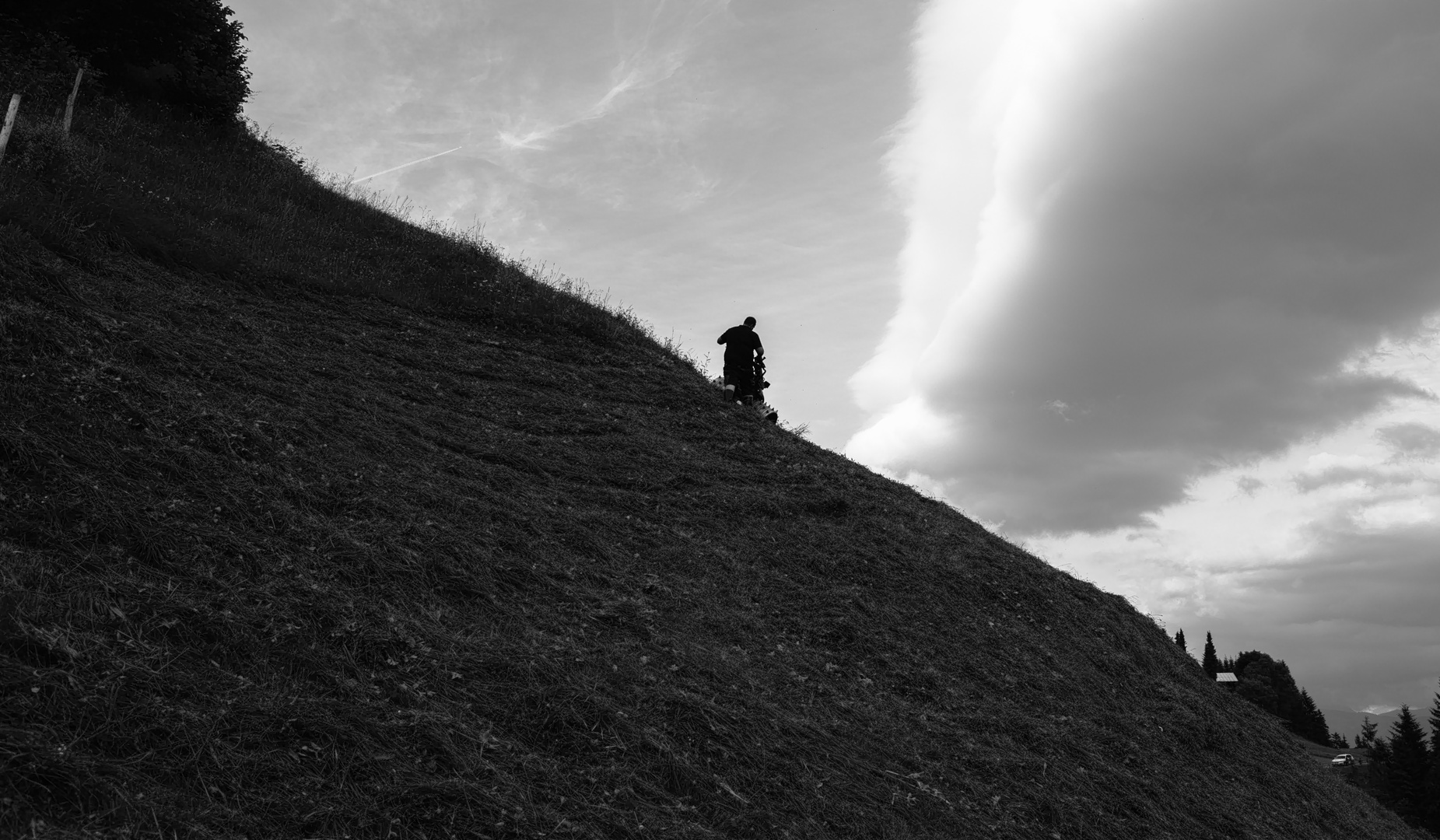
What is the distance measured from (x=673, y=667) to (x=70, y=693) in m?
3.52

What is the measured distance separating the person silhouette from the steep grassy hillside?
1.72m

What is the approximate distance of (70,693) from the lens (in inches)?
159

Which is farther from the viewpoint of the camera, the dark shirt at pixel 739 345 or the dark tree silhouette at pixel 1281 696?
the dark tree silhouette at pixel 1281 696

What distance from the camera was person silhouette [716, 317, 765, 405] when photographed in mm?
16250

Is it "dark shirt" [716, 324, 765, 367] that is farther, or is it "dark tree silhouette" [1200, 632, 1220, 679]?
"dark tree silhouette" [1200, 632, 1220, 679]

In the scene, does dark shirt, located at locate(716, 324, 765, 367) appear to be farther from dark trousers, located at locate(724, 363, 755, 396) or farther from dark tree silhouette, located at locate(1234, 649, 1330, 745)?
dark tree silhouette, located at locate(1234, 649, 1330, 745)

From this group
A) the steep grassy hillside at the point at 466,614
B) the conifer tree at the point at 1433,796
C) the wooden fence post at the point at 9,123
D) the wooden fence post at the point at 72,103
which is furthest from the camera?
the conifer tree at the point at 1433,796

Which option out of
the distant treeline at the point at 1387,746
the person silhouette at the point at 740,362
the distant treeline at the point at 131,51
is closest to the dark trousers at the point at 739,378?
the person silhouette at the point at 740,362

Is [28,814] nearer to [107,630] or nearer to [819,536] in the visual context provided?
[107,630]

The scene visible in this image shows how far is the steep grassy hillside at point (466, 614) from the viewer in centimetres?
429

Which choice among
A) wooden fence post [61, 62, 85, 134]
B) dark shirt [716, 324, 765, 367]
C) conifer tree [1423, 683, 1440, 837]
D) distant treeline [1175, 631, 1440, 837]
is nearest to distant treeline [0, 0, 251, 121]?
wooden fence post [61, 62, 85, 134]

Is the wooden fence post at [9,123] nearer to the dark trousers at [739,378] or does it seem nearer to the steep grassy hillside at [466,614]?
the steep grassy hillside at [466,614]

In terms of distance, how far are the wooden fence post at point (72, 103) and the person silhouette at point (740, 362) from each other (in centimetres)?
1058

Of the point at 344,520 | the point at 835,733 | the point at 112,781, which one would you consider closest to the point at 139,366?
the point at 344,520
